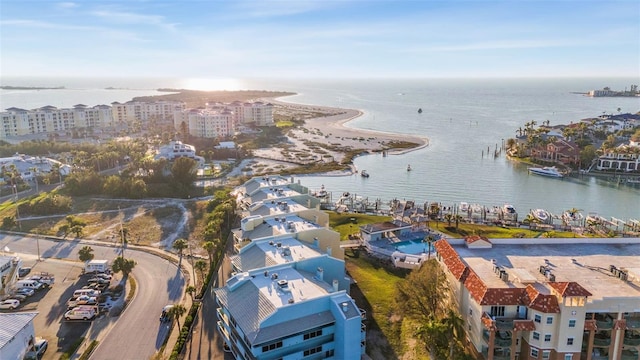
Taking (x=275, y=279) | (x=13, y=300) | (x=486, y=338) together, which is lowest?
(x=13, y=300)

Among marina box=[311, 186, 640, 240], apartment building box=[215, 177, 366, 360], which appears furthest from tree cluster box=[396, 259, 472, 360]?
marina box=[311, 186, 640, 240]

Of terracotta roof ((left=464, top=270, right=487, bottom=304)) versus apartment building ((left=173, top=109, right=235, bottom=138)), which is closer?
terracotta roof ((left=464, top=270, right=487, bottom=304))

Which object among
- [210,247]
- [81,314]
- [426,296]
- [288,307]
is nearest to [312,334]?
[288,307]

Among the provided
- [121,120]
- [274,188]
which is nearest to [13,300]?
[274,188]

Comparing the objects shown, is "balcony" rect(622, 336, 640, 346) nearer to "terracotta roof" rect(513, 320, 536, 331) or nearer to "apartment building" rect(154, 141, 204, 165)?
"terracotta roof" rect(513, 320, 536, 331)

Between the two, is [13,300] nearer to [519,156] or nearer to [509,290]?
[509,290]

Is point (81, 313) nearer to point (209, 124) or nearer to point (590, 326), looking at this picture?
point (590, 326)
